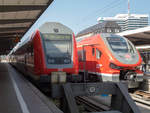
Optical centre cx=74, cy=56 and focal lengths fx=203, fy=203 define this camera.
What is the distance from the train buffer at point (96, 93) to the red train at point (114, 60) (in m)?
2.52

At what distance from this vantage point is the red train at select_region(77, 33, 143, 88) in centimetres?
1099

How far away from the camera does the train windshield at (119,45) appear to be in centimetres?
1160

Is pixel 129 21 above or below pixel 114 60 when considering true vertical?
above

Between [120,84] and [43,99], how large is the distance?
325 cm

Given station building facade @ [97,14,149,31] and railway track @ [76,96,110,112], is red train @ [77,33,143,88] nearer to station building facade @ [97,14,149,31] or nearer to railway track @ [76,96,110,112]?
railway track @ [76,96,110,112]

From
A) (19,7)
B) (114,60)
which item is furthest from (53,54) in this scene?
(19,7)

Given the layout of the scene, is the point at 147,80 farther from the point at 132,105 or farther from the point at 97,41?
the point at 132,105

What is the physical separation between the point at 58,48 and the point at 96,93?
10.2ft

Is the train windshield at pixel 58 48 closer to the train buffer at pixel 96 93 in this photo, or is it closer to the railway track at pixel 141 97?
the train buffer at pixel 96 93

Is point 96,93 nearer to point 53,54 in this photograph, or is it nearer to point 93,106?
point 93,106

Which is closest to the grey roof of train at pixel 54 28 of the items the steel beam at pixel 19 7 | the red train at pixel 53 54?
the red train at pixel 53 54

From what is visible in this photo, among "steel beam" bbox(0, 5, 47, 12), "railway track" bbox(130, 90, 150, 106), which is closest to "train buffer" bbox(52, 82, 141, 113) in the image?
"railway track" bbox(130, 90, 150, 106)

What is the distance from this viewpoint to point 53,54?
984cm

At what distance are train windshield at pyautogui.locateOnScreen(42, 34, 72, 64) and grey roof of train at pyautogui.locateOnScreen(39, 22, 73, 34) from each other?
268mm
